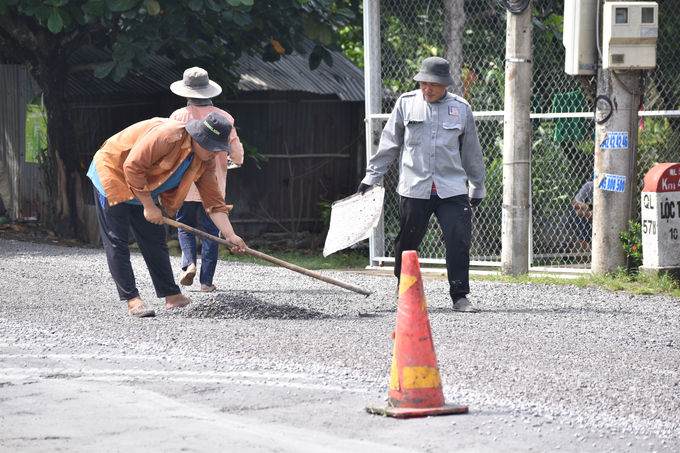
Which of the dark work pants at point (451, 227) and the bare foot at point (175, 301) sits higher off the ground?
the dark work pants at point (451, 227)

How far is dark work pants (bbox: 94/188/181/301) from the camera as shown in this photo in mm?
6359

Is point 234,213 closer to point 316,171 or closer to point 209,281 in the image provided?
point 316,171

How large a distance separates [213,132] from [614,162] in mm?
4374

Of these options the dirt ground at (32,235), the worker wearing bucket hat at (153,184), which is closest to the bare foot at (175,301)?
the worker wearing bucket hat at (153,184)

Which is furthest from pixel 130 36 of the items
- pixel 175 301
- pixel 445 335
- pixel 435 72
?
pixel 445 335

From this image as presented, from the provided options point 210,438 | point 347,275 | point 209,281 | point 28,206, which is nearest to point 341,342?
point 210,438

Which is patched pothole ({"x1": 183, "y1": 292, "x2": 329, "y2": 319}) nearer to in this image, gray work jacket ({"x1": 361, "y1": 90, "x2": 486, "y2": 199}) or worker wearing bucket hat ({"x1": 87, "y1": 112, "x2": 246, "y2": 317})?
worker wearing bucket hat ({"x1": 87, "y1": 112, "x2": 246, "y2": 317})

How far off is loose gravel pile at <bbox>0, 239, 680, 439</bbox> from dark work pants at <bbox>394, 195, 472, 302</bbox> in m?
0.30

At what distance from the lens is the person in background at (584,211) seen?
31.0ft

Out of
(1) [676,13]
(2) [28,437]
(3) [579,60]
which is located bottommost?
(2) [28,437]

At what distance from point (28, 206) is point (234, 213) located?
12.6 feet

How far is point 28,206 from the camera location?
14797mm

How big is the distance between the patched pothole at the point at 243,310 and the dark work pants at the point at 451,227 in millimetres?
1014

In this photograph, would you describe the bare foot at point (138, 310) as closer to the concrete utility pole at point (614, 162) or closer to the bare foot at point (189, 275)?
the bare foot at point (189, 275)
